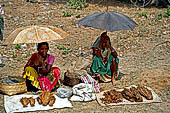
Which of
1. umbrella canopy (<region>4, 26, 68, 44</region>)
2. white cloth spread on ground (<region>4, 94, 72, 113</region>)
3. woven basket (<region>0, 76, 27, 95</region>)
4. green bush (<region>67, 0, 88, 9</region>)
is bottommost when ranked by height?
white cloth spread on ground (<region>4, 94, 72, 113</region>)

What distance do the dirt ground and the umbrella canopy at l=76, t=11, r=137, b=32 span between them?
1251 mm

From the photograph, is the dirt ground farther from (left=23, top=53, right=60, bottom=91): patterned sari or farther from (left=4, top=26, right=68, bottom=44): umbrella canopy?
(left=4, top=26, right=68, bottom=44): umbrella canopy

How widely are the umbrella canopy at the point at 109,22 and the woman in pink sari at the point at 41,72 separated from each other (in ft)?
3.17

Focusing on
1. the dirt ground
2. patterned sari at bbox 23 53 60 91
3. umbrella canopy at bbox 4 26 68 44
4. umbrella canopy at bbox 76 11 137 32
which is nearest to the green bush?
the dirt ground

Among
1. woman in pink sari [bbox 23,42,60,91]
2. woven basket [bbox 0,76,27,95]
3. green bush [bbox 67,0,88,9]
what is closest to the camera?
woven basket [bbox 0,76,27,95]

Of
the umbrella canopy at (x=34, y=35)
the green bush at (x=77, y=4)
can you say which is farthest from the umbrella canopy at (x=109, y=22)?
the green bush at (x=77, y=4)

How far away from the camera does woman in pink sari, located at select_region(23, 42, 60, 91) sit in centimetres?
534

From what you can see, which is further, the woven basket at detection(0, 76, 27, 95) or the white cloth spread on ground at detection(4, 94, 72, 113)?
the woven basket at detection(0, 76, 27, 95)

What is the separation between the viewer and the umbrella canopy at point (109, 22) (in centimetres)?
541

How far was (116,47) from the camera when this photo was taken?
862 centimetres

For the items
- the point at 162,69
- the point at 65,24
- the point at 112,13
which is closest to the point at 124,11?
the point at 65,24

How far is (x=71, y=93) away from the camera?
5.33 m

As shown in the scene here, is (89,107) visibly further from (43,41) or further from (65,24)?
(65,24)

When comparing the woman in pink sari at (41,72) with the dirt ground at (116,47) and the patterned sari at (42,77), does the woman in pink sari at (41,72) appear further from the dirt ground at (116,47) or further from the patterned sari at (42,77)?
the dirt ground at (116,47)
